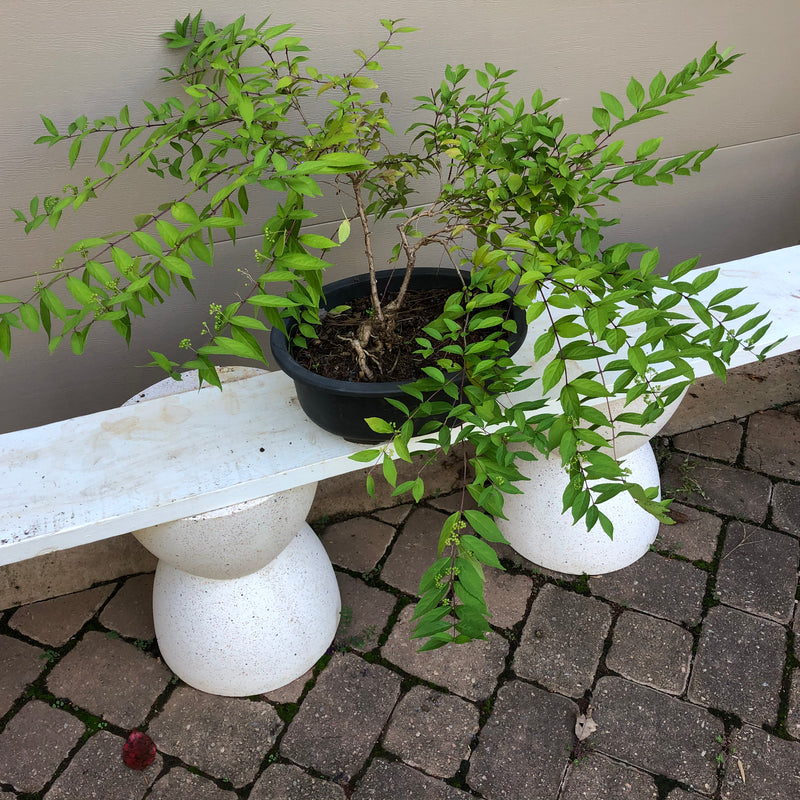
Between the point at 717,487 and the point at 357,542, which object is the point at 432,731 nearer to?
the point at 357,542

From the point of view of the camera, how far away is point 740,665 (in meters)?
1.86

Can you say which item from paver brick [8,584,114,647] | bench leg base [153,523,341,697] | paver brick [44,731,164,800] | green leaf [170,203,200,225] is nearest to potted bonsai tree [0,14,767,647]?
green leaf [170,203,200,225]

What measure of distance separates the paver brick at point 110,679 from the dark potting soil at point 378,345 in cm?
104

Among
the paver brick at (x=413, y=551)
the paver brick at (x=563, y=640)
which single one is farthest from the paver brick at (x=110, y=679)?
the paver brick at (x=563, y=640)

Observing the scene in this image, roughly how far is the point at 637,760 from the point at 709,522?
83 cm

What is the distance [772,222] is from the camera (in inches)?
104

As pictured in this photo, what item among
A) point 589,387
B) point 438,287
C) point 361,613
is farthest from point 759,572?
point 589,387

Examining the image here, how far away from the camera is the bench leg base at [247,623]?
1740 mm

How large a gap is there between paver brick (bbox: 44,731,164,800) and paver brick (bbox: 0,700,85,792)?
4 cm

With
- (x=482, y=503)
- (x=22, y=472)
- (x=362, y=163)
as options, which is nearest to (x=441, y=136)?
(x=362, y=163)

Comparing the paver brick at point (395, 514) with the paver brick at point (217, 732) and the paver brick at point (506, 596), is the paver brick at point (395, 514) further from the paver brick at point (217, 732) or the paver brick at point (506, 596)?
the paver brick at point (217, 732)

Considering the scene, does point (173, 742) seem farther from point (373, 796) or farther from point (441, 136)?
point (441, 136)

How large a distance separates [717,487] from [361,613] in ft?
4.08

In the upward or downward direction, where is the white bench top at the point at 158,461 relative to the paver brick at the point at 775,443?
upward
